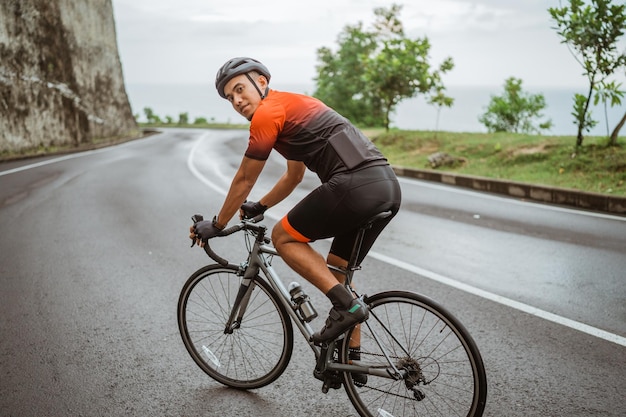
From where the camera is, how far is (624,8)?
34.1ft

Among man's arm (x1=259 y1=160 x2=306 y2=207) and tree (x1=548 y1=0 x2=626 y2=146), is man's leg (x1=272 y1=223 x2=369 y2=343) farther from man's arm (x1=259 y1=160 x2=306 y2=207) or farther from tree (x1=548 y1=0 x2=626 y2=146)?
tree (x1=548 y1=0 x2=626 y2=146)

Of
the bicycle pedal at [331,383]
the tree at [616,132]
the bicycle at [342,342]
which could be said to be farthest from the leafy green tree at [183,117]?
the bicycle pedal at [331,383]

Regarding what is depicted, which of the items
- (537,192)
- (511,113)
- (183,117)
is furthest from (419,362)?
(183,117)

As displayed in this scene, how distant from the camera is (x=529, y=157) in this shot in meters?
12.0

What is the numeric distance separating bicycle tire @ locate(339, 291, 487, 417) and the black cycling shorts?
1.61 ft

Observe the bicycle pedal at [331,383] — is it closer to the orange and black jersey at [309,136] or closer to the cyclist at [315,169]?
the cyclist at [315,169]

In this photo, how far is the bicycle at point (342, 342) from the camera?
9.68ft

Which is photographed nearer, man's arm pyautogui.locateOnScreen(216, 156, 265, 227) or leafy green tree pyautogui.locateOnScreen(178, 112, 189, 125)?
man's arm pyautogui.locateOnScreen(216, 156, 265, 227)

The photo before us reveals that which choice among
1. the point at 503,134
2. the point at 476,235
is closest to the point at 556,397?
the point at 476,235

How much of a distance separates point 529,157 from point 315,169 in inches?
402

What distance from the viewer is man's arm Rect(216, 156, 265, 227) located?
288 cm

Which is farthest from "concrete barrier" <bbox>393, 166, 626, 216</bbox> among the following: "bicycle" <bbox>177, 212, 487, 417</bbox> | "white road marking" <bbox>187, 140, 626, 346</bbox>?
"bicycle" <bbox>177, 212, 487, 417</bbox>

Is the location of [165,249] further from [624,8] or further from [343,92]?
[343,92]

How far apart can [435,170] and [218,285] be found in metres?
9.93
